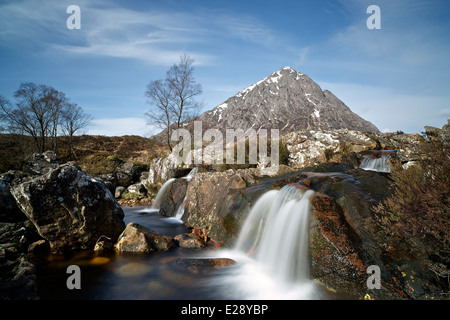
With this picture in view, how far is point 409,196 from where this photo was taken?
13.1ft

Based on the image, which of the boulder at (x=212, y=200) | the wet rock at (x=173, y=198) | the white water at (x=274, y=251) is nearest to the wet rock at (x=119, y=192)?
the wet rock at (x=173, y=198)

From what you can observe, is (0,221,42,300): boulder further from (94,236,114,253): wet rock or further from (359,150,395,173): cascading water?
(359,150,395,173): cascading water

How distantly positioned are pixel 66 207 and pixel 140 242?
2.74 m

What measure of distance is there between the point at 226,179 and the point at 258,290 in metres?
5.65

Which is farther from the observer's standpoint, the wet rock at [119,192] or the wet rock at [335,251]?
the wet rock at [119,192]

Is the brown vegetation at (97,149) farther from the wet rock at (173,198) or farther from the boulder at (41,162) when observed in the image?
the wet rock at (173,198)

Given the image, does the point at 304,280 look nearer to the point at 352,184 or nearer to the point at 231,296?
the point at 231,296

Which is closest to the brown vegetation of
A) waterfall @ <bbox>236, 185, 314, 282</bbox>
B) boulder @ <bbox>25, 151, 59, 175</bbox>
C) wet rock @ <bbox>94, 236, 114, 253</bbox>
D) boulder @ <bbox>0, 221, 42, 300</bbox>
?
boulder @ <bbox>25, 151, 59, 175</bbox>

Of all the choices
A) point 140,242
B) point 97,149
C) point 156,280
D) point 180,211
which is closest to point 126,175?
point 180,211

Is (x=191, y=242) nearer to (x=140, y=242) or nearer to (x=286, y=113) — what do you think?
(x=140, y=242)

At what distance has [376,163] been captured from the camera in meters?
11.8

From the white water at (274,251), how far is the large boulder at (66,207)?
16.2 feet

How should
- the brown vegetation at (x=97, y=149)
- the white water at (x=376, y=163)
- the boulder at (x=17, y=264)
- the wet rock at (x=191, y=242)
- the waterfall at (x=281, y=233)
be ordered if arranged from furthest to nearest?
the brown vegetation at (x=97, y=149), the white water at (x=376, y=163), the wet rock at (x=191, y=242), the waterfall at (x=281, y=233), the boulder at (x=17, y=264)

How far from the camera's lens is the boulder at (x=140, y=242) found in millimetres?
7141
